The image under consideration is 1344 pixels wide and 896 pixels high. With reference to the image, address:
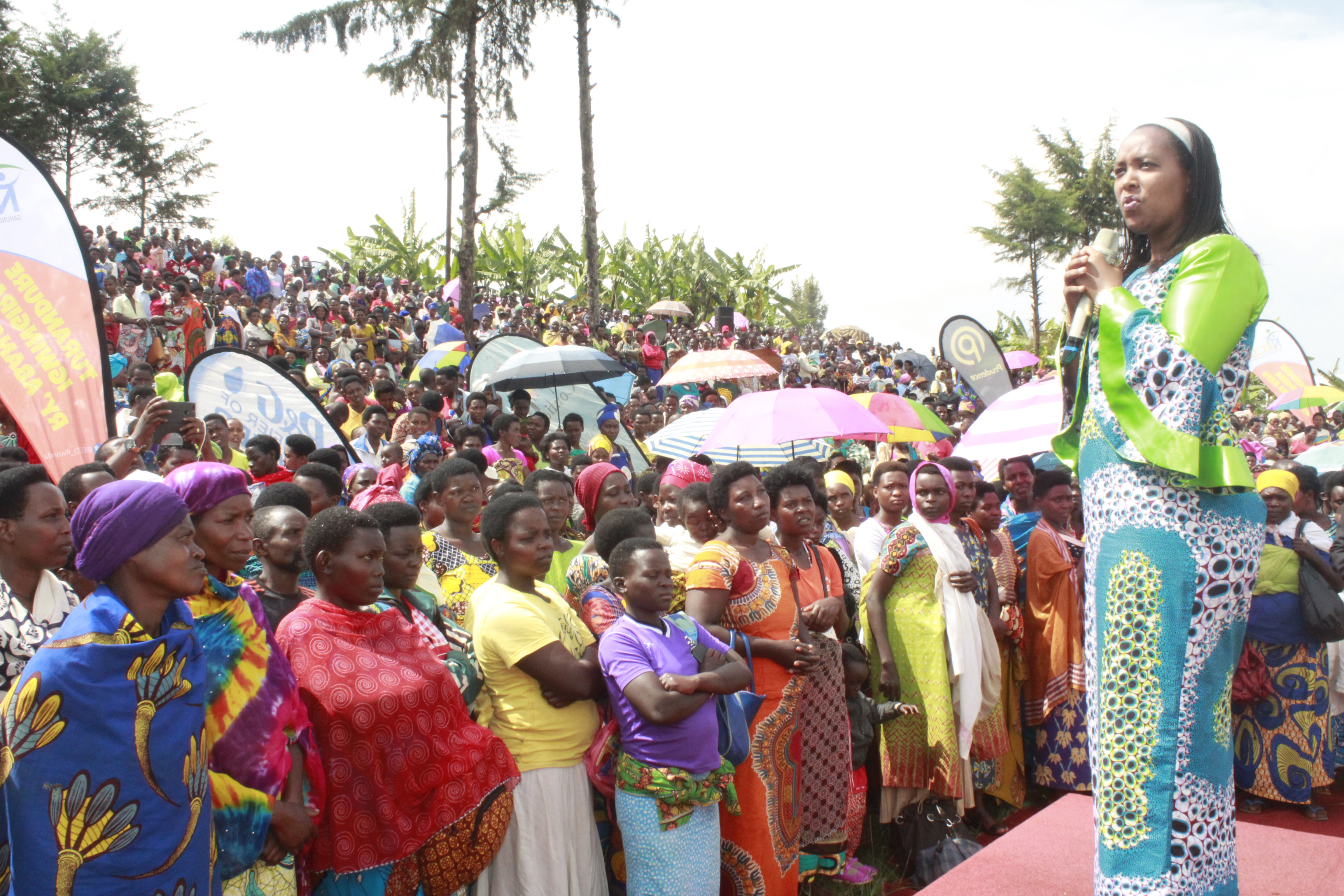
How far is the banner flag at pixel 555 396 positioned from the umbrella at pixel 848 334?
1055 inches

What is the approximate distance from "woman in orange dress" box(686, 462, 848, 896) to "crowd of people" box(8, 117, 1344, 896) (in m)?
0.01

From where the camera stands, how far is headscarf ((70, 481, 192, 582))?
216 cm

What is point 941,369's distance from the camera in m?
21.8

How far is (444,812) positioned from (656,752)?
2.35ft

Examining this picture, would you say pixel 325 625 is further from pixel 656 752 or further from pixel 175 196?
pixel 175 196

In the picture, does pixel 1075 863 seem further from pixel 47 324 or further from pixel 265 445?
pixel 265 445

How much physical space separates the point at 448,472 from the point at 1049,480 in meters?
3.27

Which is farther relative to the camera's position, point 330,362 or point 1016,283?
point 1016,283

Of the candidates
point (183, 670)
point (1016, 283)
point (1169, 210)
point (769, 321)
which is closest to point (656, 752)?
point (183, 670)

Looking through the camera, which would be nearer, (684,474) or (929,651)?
(929,651)

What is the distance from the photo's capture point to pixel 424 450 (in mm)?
6348

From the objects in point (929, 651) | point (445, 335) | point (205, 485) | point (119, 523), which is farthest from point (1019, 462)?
point (445, 335)

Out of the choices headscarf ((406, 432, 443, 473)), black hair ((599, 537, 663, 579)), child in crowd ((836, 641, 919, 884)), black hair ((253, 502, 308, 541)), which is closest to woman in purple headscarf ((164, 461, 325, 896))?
black hair ((253, 502, 308, 541))

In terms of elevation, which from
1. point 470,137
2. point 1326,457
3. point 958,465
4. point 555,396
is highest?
point 470,137
